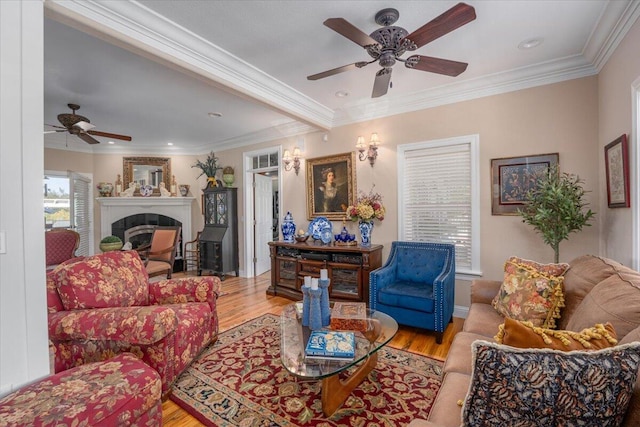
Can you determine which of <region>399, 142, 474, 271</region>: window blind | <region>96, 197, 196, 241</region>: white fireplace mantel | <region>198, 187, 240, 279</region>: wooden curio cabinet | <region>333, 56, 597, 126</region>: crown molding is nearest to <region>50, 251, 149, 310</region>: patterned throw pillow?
<region>198, 187, 240, 279</region>: wooden curio cabinet

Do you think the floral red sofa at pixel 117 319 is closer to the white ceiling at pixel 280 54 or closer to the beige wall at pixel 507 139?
the white ceiling at pixel 280 54

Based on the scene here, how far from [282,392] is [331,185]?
294 cm

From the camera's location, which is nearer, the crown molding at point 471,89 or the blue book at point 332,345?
the blue book at point 332,345

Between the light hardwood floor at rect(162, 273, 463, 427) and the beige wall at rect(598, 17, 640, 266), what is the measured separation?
1.57m

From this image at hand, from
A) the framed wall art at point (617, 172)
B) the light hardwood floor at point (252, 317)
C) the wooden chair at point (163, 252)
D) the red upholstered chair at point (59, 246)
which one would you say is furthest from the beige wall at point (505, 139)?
the red upholstered chair at point (59, 246)

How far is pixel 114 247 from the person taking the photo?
139 inches

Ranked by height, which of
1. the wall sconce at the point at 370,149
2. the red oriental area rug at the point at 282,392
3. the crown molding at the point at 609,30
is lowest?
the red oriental area rug at the point at 282,392

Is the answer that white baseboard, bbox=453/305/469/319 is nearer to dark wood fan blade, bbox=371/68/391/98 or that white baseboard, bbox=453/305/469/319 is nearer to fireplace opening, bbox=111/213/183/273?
dark wood fan blade, bbox=371/68/391/98

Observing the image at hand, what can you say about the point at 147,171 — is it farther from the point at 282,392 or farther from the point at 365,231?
the point at 282,392

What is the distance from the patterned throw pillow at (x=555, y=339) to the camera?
3.40ft

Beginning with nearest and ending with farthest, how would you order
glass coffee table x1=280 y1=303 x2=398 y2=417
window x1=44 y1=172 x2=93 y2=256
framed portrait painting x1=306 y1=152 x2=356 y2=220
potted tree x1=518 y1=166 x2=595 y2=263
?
→ glass coffee table x1=280 y1=303 x2=398 y2=417, potted tree x1=518 y1=166 x2=595 y2=263, framed portrait painting x1=306 y1=152 x2=356 y2=220, window x1=44 y1=172 x2=93 y2=256

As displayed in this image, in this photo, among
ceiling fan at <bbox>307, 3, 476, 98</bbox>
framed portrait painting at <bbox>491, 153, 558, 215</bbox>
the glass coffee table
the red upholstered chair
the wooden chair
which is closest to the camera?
the glass coffee table

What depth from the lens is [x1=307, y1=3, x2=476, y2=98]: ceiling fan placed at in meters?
1.77

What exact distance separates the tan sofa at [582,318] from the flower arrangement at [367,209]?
184 cm
